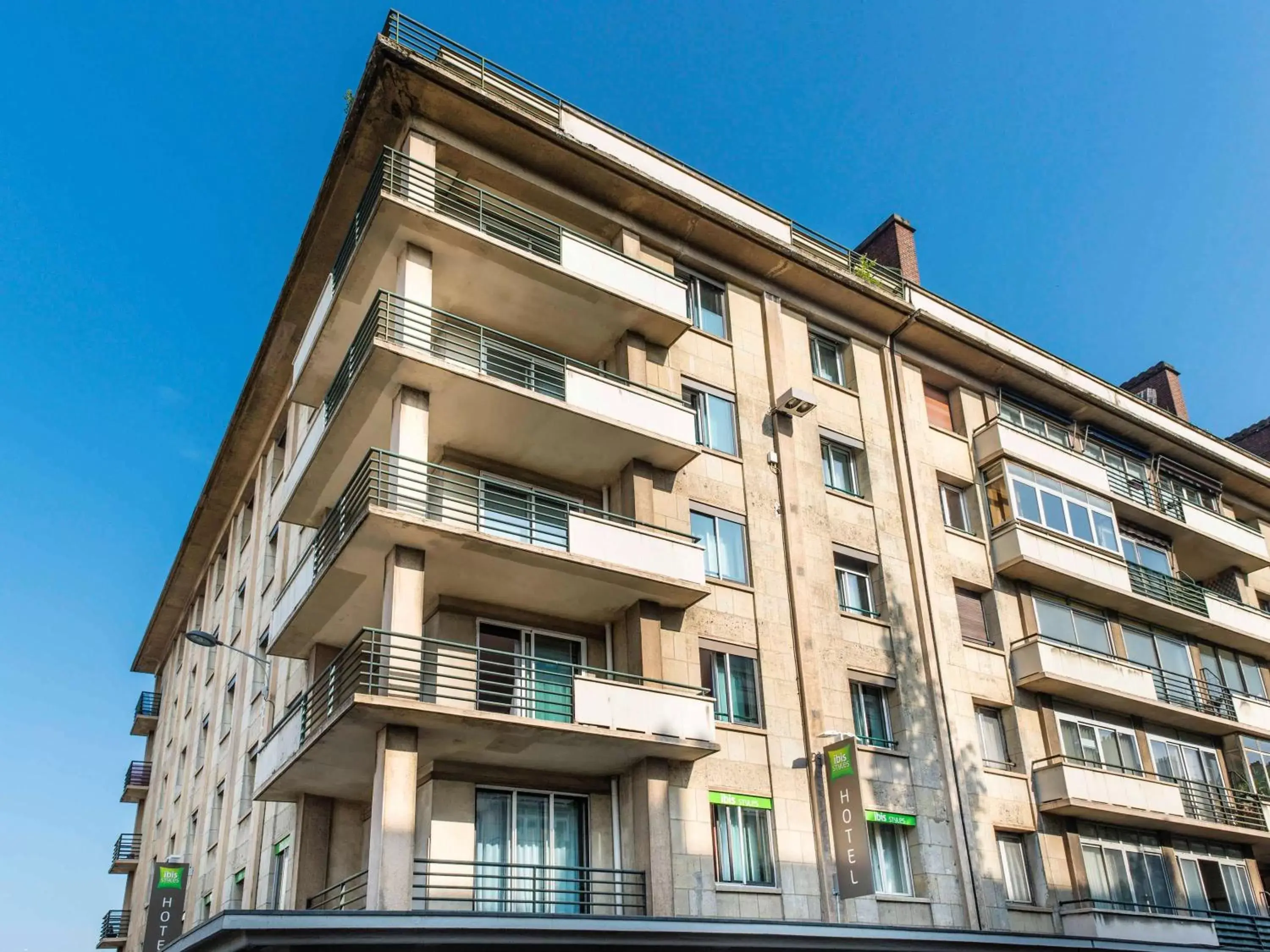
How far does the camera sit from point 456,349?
1891cm

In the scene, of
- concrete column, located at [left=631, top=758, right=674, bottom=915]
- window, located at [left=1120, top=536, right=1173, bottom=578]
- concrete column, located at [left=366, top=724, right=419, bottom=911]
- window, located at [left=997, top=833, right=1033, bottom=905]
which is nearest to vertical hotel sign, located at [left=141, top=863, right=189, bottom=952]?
concrete column, located at [left=366, top=724, right=419, bottom=911]

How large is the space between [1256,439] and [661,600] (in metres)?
28.9

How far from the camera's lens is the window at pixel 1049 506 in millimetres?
25422

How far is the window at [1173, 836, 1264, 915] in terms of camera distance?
2453cm

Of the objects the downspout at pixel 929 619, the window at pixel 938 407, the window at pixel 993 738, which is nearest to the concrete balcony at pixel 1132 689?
the window at pixel 993 738

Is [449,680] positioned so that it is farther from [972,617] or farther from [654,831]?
[972,617]

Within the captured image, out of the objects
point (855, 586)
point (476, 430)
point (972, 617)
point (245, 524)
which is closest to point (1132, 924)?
point (972, 617)

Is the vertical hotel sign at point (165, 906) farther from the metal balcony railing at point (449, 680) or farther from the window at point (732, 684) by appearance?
the window at point (732, 684)

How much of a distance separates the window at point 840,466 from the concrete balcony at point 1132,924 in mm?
9135

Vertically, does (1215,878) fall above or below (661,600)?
below

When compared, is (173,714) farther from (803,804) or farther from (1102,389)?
(1102,389)

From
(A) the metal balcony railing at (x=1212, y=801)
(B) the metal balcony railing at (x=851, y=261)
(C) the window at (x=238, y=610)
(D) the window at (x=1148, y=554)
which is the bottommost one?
(A) the metal balcony railing at (x=1212, y=801)

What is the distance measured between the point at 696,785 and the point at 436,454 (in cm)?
695

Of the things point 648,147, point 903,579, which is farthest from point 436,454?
point 903,579
